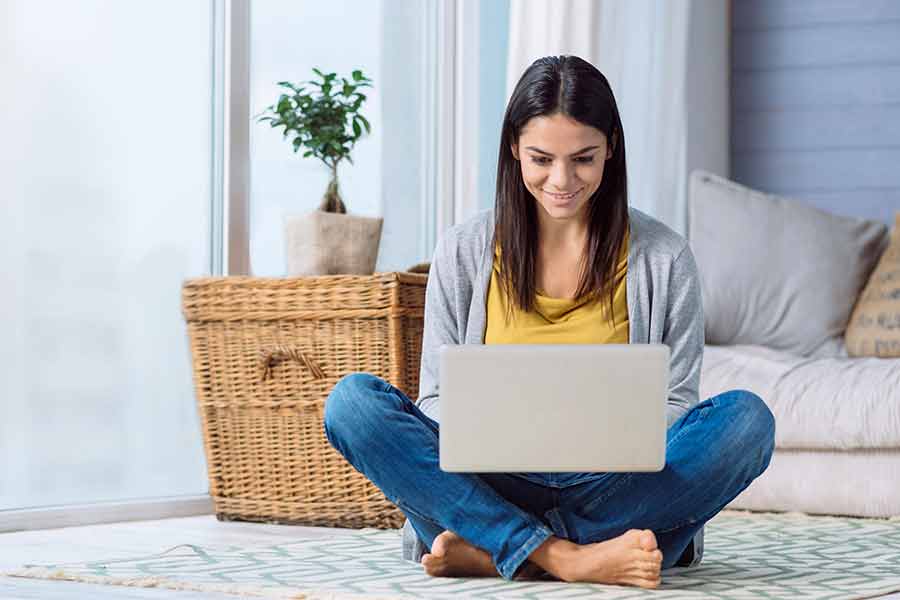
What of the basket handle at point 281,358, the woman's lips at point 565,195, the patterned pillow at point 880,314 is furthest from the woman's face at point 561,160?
the patterned pillow at point 880,314

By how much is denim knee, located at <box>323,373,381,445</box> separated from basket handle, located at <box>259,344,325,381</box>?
79cm

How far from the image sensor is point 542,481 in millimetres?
1824

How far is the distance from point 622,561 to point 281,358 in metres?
1.13

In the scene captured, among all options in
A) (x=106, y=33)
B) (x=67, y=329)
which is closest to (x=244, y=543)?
(x=67, y=329)

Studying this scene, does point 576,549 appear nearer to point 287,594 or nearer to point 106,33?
point 287,594

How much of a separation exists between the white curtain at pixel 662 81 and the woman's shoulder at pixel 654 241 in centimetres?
150

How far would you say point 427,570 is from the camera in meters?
1.81

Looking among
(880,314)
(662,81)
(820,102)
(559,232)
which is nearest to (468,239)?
(559,232)

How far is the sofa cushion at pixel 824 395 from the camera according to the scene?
2760mm

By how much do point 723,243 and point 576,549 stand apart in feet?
6.11

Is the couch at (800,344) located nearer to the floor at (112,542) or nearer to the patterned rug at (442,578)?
the patterned rug at (442,578)

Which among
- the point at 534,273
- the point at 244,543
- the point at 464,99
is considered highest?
the point at 464,99

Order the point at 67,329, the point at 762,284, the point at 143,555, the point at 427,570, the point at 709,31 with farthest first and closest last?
1. the point at 709,31
2. the point at 762,284
3. the point at 67,329
4. the point at 143,555
5. the point at 427,570

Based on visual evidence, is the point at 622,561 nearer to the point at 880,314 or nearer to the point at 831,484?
the point at 831,484
